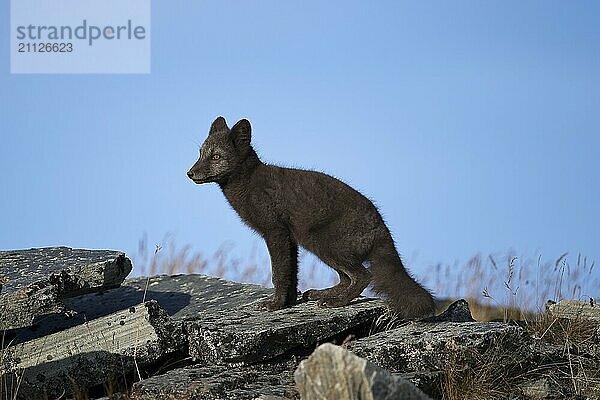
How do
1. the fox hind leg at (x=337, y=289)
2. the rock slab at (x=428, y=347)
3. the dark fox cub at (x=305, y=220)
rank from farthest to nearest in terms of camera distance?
the fox hind leg at (x=337, y=289), the dark fox cub at (x=305, y=220), the rock slab at (x=428, y=347)

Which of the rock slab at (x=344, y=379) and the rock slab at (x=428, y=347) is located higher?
the rock slab at (x=344, y=379)

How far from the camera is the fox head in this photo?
769 cm

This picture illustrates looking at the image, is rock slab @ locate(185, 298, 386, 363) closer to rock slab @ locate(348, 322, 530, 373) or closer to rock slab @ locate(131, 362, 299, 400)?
rock slab @ locate(131, 362, 299, 400)

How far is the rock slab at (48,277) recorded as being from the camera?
748 centimetres

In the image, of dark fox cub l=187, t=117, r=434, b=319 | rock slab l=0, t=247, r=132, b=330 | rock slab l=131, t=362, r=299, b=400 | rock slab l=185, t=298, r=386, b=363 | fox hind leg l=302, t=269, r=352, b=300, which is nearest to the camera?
rock slab l=131, t=362, r=299, b=400

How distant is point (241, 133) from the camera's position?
7746 millimetres

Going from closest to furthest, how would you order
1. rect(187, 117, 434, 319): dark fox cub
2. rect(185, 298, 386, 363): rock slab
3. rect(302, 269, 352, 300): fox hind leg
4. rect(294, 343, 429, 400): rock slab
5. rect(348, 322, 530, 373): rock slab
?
rect(294, 343, 429, 400): rock slab, rect(348, 322, 530, 373): rock slab, rect(185, 298, 386, 363): rock slab, rect(187, 117, 434, 319): dark fox cub, rect(302, 269, 352, 300): fox hind leg

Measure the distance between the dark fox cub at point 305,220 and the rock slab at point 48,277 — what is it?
1.36m

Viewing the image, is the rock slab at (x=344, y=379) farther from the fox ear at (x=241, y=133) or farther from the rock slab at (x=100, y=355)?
the fox ear at (x=241, y=133)

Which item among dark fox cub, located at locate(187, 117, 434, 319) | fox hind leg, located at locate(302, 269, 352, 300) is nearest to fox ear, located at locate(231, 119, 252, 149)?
dark fox cub, located at locate(187, 117, 434, 319)

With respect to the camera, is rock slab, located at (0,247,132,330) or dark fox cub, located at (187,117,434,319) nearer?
rock slab, located at (0,247,132,330)

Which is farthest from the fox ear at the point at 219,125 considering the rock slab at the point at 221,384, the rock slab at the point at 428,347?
the rock slab at the point at 428,347

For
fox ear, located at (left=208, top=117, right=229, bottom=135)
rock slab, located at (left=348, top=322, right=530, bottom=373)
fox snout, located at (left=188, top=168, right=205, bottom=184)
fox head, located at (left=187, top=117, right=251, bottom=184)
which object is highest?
fox ear, located at (left=208, top=117, right=229, bottom=135)

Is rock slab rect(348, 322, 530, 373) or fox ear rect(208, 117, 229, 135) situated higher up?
fox ear rect(208, 117, 229, 135)
